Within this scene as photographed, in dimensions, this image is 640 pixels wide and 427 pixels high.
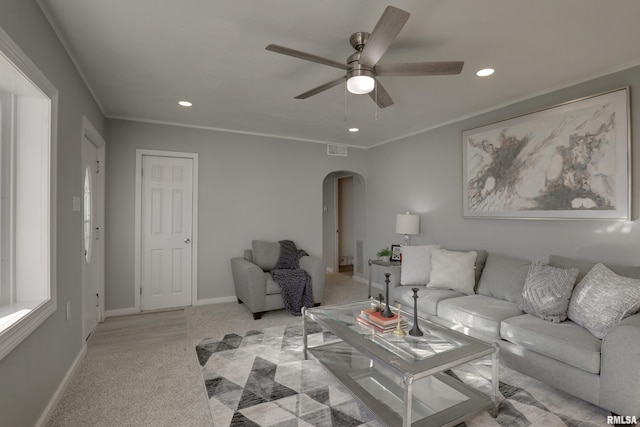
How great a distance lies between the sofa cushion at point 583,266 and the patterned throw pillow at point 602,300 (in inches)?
7.6

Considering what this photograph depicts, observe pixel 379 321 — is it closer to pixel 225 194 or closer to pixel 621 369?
pixel 621 369

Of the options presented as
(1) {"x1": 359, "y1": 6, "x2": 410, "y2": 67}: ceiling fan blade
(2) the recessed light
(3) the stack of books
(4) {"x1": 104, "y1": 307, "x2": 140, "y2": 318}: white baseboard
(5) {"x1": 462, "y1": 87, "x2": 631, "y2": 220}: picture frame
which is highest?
(2) the recessed light

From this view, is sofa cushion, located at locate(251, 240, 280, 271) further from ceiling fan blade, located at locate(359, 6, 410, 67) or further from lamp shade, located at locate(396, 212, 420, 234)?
ceiling fan blade, located at locate(359, 6, 410, 67)

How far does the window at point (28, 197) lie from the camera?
183cm

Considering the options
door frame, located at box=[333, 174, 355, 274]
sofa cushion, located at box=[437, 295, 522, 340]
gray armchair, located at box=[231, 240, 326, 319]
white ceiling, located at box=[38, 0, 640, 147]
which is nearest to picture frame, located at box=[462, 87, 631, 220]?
white ceiling, located at box=[38, 0, 640, 147]

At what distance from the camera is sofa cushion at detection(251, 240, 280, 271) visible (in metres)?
4.41

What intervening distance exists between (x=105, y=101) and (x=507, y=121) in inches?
173

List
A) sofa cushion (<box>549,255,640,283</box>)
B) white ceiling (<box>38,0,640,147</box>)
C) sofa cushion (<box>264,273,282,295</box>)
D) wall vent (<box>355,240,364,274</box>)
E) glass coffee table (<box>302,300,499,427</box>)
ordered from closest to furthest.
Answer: glass coffee table (<box>302,300,499,427</box>) < white ceiling (<box>38,0,640,147</box>) < sofa cushion (<box>549,255,640,283</box>) < sofa cushion (<box>264,273,282,295</box>) < wall vent (<box>355,240,364,274</box>)

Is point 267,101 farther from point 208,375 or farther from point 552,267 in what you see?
point 552,267

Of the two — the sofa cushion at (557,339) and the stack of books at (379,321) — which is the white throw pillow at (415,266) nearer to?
the sofa cushion at (557,339)

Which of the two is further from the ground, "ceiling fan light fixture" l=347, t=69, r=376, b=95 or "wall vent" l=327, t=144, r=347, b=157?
"wall vent" l=327, t=144, r=347, b=157

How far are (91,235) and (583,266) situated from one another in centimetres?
472

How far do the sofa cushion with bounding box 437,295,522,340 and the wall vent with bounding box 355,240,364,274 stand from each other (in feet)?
9.36

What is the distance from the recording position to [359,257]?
238 inches
